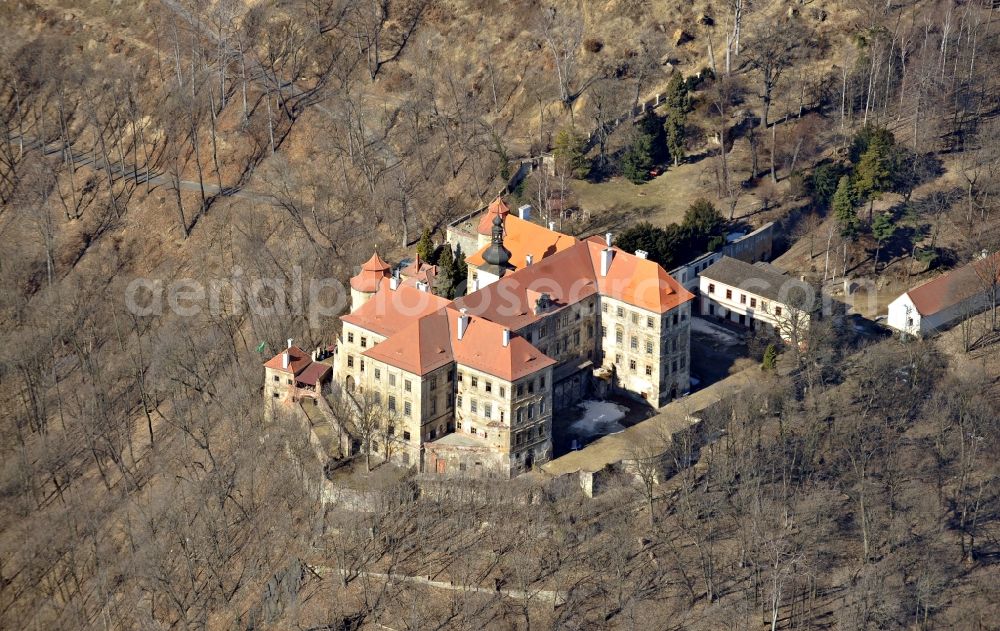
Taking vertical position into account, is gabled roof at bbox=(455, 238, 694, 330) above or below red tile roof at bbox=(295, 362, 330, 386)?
above

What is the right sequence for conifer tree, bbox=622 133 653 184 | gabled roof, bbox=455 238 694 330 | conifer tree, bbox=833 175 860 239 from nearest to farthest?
1. gabled roof, bbox=455 238 694 330
2. conifer tree, bbox=833 175 860 239
3. conifer tree, bbox=622 133 653 184

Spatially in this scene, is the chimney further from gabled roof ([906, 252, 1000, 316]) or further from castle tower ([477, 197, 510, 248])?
gabled roof ([906, 252, 1000, 316])

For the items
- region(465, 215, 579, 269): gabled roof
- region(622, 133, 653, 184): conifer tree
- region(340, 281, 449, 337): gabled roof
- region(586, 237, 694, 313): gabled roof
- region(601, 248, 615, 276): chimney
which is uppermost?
region(622, 133, 653, 184): conifer tree

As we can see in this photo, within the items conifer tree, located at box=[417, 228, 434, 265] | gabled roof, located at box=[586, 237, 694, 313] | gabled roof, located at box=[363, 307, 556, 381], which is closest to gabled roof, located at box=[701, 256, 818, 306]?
gabled roof, located at box=[586, 237, 694, 313]

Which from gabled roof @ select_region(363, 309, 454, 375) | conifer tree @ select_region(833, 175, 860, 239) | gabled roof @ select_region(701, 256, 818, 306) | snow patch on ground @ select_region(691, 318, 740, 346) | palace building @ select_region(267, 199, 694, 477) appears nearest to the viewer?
palace building @ select_region(267, 199, 694, 477)

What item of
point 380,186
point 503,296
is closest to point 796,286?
point 503,296

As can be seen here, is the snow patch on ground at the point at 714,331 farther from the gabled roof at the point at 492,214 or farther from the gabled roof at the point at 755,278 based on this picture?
the gabled roof at the point at 492,214

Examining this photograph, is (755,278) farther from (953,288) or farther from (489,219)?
(489,219)

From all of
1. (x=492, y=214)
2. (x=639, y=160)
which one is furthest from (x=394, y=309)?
(x=639, y=160)
